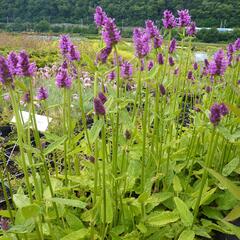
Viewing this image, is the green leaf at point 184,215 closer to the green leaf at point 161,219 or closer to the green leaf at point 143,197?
the green leaf at point 161,219

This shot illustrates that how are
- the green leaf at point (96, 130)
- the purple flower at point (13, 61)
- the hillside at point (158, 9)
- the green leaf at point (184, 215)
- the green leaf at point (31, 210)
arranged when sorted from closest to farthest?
1. the green leaf at point (31, 210)
2. the green leaf at point (96, 130)
3. the purple flower at point (13, 61)
4. the green leaf at point (184, 215)
5. the hillside at point (158, 9)

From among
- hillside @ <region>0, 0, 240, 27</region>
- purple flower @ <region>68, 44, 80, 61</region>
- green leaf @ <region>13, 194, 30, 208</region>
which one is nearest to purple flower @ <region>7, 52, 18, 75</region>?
purple flower @ <region>68, 44, 80, 61</region>

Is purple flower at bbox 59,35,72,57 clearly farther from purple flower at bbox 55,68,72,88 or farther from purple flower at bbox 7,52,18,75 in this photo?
purple flower at bbox 7,52,18,75

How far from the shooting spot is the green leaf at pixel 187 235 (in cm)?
156

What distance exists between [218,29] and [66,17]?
16.2m

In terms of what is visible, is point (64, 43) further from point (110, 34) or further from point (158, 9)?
point (158, 9)

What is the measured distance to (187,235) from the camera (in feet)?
5.19

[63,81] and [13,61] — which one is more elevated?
[13,61]

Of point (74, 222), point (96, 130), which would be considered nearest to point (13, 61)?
point (96, 130)

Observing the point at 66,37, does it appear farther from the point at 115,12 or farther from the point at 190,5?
the point at 115,12

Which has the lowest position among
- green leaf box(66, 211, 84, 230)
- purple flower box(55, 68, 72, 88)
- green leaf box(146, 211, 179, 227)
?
green leaf box(66, 211, 84, 230)

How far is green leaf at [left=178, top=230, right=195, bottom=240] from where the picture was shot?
61.5 inches

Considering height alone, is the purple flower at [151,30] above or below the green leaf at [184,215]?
above

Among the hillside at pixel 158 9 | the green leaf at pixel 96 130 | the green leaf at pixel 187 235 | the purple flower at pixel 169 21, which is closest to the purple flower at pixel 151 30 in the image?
the purple flower at pixel 169 21
